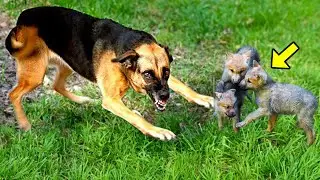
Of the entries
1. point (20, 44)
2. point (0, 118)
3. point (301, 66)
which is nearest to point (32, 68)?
point (20, 44)

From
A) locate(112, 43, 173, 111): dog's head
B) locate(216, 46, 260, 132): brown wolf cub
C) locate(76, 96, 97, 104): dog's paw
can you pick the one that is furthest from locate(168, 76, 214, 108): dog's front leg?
locate(76, 96, 97, 104): dog's paw

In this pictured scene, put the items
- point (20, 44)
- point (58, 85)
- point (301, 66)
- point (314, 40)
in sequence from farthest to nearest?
point (314, 40)
point (301, 66)
point (58, 85)
point (20, 44)

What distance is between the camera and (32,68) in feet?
18.7

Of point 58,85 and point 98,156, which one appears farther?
point 58,85

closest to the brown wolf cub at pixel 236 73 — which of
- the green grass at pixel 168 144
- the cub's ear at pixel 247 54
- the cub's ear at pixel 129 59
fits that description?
the cub's ear at pixel 247 54

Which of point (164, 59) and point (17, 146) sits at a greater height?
point (164, 59)

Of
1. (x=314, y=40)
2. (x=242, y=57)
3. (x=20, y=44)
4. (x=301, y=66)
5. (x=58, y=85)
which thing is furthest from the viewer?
(x=314, y=40)

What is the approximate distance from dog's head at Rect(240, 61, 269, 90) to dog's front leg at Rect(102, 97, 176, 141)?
0.75m

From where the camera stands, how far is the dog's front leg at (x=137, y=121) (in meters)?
5.14

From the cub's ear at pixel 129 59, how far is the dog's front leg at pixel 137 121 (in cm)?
41

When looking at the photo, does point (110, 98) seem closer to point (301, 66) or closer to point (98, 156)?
point (98, 156)

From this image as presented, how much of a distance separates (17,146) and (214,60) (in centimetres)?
311

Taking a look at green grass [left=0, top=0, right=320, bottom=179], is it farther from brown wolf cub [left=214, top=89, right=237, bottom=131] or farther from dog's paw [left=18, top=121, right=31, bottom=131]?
brown wolf cub [left=214, top=89, right=237, bottom=131]

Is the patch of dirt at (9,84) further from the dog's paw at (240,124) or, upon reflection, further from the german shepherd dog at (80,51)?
the dog's paw at (240,124)
